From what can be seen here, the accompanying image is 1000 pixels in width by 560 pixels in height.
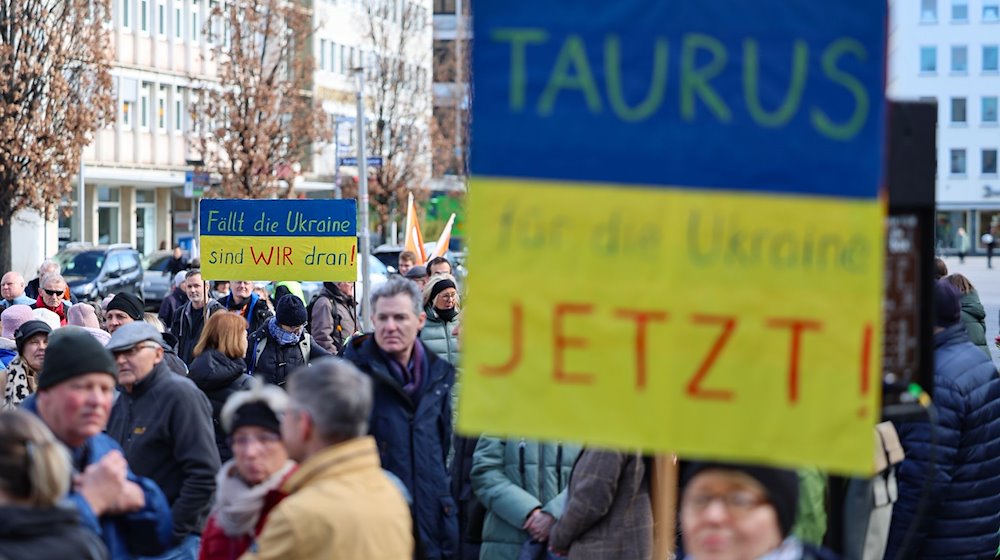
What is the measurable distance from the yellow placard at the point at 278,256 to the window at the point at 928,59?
295 ft

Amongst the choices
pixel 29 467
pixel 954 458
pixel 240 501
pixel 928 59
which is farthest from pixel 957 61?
pixel 29 467

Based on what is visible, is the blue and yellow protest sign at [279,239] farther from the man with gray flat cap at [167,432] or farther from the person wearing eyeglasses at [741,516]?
the person wearing eyeglasses at [741,516]

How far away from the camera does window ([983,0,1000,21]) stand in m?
98.2

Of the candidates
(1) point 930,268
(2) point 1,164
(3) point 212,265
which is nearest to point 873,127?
(1) point 930,268

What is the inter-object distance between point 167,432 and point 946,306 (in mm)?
3152

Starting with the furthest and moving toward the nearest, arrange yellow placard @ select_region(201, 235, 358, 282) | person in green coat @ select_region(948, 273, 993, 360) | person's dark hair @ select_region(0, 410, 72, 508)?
yellow placard @ select_region(201, 235, 358, 282) → person in green coat @ select_region(948, 273, 993, 360) → person's dark hair @ select_region(0, 410, 72, 508)

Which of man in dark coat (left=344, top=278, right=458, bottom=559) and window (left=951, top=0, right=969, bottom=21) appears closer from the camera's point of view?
man in dark coat (left=344, top=278, right=458, bottom=559)

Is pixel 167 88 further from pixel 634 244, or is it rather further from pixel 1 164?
pixel 634 244

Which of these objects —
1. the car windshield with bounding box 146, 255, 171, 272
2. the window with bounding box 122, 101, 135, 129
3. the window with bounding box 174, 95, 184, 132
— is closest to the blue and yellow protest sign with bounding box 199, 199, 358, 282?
the car windshield with bounding box 146, 255, 171, 272

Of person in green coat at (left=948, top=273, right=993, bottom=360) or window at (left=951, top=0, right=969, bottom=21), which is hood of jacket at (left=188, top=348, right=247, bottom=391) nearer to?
person in green coat at (left=948, top=273, right=993, bottom=360)

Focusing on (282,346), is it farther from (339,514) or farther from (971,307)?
(339,514)

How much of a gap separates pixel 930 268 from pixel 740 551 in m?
1.80

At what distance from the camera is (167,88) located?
181 ft

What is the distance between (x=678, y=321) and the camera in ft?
13.2
